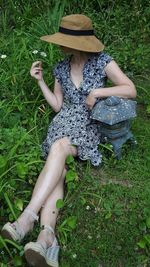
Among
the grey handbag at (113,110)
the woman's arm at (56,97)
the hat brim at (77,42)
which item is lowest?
the woman's arm at (56,97)

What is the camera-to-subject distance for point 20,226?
332cm

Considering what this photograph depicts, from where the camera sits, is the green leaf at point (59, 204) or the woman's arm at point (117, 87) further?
the woman's arm at point (117, 87)

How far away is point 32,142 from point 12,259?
3.49 feet

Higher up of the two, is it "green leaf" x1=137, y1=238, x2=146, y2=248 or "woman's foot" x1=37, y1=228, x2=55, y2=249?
"woman's foot" x1=37, y1=228, x2=55, y2=249

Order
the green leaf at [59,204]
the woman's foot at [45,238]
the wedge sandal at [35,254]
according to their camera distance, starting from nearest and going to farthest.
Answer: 1. the wedge sandal at [35,254]
2. the woman's foot at [45,238]
3. the green leaf at [59,204]

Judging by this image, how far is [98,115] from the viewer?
3738 mm

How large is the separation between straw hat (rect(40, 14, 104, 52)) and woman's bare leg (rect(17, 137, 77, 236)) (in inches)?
28.8

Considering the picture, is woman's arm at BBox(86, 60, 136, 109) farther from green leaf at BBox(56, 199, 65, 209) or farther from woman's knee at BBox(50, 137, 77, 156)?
green leaf at BBox(56, 199, 65, 209)

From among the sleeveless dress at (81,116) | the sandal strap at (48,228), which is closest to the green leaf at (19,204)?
the sandal strap at (48,228)

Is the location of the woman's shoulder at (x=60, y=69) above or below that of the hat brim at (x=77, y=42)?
below

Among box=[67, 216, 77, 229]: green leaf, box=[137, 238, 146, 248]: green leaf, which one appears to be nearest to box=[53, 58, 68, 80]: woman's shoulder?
box=[67, 216, 77, 229]: green leaf

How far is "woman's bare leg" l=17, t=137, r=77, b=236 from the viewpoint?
3.39m

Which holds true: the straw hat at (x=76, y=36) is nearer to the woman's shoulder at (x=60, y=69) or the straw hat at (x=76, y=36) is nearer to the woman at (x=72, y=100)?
the woman at (x=72, y=100)

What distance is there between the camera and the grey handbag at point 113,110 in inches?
146
